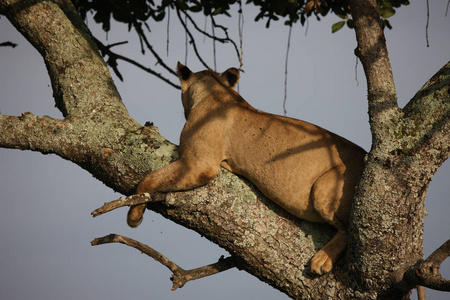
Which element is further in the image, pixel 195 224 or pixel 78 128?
pixel 78 128

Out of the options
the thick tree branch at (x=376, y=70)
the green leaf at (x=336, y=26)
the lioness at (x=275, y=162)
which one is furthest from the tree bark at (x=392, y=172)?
the green leaf at (x=336, y=26)

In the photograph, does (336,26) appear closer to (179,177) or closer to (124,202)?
(179,177)

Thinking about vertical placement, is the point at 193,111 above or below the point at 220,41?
below

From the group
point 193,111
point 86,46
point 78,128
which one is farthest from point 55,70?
point 193,111

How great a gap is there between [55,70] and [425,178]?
303cm

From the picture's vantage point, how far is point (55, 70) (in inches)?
165

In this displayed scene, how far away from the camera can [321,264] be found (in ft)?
10.5

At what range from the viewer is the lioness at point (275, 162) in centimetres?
337

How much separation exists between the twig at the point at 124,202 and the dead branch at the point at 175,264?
0.38 meters

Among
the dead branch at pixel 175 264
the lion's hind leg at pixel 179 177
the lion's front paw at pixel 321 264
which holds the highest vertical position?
the lion's hind leg at pixel 179 177

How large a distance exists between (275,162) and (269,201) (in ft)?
0.94

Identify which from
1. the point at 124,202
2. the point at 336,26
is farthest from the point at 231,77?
the point at 336,26

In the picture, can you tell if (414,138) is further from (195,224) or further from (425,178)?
(195,224)

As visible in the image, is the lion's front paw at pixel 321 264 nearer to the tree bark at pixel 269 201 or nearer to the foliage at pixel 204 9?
the tree bark at pixel 269 201
